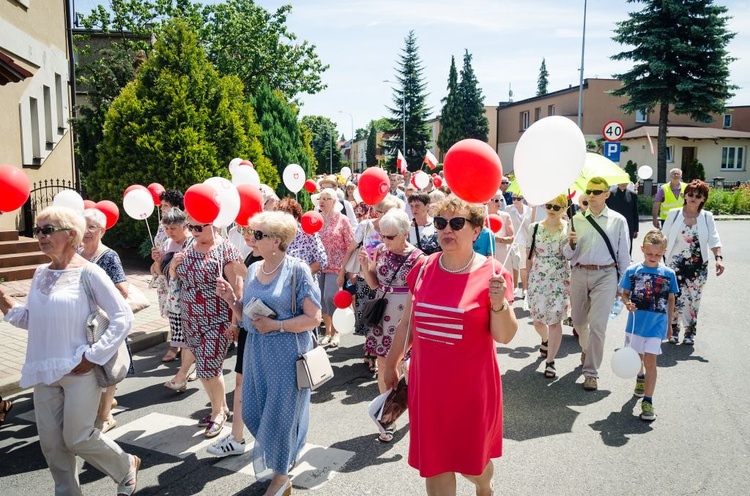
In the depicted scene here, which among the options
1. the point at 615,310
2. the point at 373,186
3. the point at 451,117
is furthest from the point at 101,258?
the point at 451,117

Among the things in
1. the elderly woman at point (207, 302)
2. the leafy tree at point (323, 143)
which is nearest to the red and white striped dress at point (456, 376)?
the elderly woman at point (207, 302)

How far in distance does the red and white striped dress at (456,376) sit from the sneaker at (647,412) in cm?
258

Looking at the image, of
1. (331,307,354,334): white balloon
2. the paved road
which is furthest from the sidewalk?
(331,307,354,334): white balloon

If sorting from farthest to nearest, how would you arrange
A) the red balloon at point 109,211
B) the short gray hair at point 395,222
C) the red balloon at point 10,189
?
the red balloon at point 109,211
the short gray hair at point 395,222
the red balloon at point 10,189

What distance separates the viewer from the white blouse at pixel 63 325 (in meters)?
3.40

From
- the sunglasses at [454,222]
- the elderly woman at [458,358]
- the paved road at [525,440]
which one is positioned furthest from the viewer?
the paved road at [525,440]

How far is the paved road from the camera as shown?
4012 mm

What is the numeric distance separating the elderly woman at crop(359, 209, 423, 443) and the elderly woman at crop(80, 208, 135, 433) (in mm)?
2044

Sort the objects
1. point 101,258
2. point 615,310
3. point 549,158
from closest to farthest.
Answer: point 549,158 → point 101,258 → point 615,310

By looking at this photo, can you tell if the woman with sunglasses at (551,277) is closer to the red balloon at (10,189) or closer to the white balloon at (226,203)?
the white balloon at (226,203)

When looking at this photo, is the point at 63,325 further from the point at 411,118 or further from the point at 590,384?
the point at 411,118

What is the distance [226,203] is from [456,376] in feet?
8.39

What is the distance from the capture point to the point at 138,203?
6.41 metres

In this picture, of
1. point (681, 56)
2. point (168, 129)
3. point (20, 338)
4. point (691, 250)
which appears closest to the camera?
point (20, 338)
